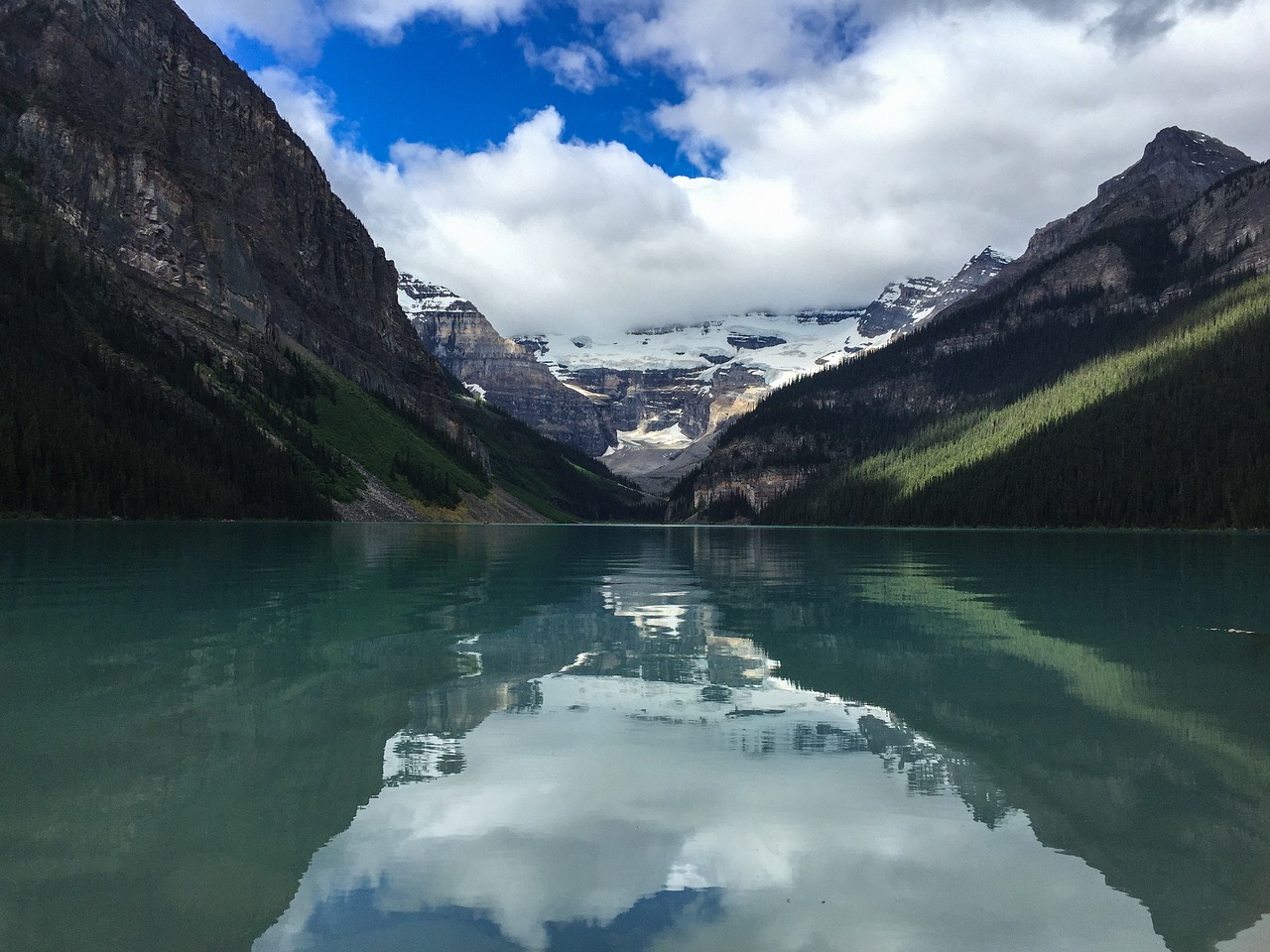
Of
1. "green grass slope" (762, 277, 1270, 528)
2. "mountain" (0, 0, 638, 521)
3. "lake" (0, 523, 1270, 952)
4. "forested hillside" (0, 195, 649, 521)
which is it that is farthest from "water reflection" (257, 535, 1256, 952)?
"green grass slope" (762, 277, 1270, 528)

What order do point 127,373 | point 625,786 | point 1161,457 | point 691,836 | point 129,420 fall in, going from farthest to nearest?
point 1161,457 < point 127,373 < point 129,420 < point 625,786 < point 691,836

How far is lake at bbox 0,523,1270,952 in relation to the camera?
27.0 ft

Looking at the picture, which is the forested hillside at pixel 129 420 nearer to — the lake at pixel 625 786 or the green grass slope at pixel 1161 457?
the lake at pixel 625 786

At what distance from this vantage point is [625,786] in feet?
39.9

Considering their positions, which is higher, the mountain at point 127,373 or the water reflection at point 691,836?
the mountain at point 127,373

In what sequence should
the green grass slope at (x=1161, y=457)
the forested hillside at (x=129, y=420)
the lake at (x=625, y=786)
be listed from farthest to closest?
the green grass slope at (x=1161, y=457), the forested hillside at (x=129, y=420), the lake at (x=625, y=786)

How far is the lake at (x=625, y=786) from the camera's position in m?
8.23

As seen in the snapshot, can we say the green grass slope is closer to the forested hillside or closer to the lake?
the forested hillside

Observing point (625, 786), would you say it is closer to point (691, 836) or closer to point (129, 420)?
point (691, 836)

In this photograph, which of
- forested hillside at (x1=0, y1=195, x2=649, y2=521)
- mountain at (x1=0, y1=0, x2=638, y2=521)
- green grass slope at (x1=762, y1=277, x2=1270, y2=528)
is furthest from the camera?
green grass slope at (x1=762, y1=277, x2=1270, y2=528)

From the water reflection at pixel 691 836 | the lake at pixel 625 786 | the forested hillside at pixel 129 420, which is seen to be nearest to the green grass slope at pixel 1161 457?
the forested hillside at pixel 129 420

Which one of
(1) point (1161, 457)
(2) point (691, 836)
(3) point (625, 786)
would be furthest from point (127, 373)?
(1) point (1161, 457)

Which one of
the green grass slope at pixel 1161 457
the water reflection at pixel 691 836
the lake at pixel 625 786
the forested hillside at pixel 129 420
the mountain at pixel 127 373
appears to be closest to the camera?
the water reflection at pixel 691 836

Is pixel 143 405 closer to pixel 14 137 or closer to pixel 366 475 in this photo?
pixel 366 475
